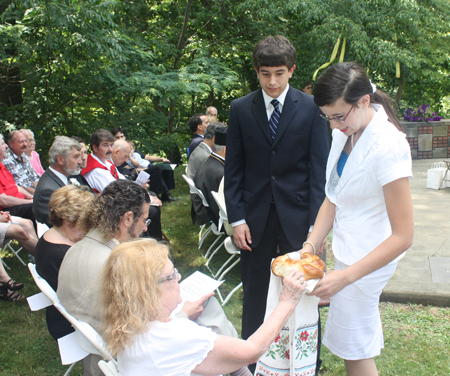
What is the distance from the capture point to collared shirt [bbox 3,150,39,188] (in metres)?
5.68

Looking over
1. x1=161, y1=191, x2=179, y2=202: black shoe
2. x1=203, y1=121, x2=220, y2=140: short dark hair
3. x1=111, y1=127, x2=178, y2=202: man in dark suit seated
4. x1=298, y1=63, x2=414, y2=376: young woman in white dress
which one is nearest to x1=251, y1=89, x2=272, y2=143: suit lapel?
x1=298, y1=63, x2=414, y2=376: young woman in white dress

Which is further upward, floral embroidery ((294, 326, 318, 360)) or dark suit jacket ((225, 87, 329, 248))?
dark suit jacket ((225, 87, 329, 248))

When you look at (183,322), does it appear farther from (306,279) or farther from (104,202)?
(104,202)

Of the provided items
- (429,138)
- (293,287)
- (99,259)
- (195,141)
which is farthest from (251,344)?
(429,138)

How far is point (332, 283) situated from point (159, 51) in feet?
27.7

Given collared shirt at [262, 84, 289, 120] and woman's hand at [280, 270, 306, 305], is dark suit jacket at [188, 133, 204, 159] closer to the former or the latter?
collared shirt at [262, 84, 289, 120]

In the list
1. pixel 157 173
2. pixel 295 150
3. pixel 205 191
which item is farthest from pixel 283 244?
pixel 157 173

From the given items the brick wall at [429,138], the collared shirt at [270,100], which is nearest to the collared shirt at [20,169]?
the collared shirt at [270,100]

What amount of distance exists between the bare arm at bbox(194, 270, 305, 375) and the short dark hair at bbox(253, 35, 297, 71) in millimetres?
1288

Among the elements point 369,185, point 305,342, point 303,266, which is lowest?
point 305,342

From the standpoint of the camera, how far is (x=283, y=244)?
106 inches

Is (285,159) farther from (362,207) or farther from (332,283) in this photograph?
(332,283)

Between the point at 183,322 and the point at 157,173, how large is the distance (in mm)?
6129

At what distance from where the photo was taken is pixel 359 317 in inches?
75.8
